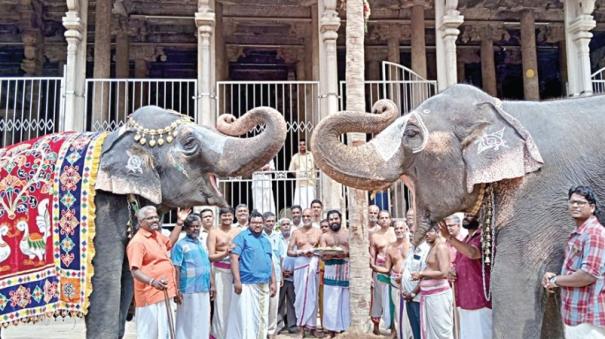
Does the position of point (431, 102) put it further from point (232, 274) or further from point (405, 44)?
point (405, 44)

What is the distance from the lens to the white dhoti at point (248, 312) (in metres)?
6.33

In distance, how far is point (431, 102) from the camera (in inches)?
132

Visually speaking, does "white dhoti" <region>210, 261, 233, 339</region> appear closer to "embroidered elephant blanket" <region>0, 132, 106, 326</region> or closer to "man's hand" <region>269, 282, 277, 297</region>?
"man's hand" <region>269, 282, 277, 297</region>

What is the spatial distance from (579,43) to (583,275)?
29.6 feet

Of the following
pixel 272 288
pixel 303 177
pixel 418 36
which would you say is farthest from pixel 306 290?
pixel 418 36

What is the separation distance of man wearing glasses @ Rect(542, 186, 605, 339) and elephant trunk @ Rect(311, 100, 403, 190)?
900mm

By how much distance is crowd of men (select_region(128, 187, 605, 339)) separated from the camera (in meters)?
3.01

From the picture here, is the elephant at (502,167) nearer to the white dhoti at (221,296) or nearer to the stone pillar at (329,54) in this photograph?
the white dhoti at (221,296)

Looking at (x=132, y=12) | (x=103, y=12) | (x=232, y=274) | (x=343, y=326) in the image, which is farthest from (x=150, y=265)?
(x=132, y=12)

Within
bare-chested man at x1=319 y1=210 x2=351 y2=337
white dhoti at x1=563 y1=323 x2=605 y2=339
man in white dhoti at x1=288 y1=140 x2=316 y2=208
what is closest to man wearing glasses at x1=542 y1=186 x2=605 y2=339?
white dhoti at x1=563 y1=323 x2=605 y2=339

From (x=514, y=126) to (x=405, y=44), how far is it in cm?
1312

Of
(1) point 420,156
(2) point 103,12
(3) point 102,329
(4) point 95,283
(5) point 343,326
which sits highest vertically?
(2) point 103,12

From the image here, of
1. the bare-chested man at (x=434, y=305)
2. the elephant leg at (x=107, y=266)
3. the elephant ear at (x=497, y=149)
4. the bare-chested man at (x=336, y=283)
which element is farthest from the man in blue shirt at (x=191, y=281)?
the elephant ear at (x=497, y=149)

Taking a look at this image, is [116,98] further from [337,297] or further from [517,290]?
[517,290]
